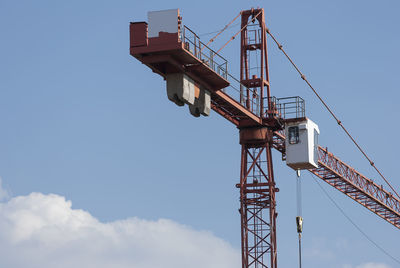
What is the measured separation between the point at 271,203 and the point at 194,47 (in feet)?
64.7

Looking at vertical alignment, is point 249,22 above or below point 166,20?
above

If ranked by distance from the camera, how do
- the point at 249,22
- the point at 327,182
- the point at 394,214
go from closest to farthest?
the point at 249,22, the point at 327,182, the point at 394,214

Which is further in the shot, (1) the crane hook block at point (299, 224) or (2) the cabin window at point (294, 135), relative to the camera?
(2) the cabin window at point (294, 135)

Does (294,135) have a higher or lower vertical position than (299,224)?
higher

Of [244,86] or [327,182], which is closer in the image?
[244,86]

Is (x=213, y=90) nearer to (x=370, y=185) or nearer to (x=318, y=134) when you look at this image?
(x=318, y=134)

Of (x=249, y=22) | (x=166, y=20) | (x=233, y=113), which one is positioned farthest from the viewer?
(x=249, y=22)

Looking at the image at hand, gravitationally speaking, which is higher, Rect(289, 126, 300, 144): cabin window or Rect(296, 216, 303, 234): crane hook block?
Rect(289, 126, 300, 144): cabin window

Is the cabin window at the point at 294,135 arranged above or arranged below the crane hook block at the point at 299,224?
above

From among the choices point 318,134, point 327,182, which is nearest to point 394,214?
point 327,182

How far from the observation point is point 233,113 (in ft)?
261

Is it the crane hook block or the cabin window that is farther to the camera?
the cabin window

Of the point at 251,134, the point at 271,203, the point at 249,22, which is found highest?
the point at 249,22

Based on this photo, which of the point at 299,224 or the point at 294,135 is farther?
the point at 294,135
